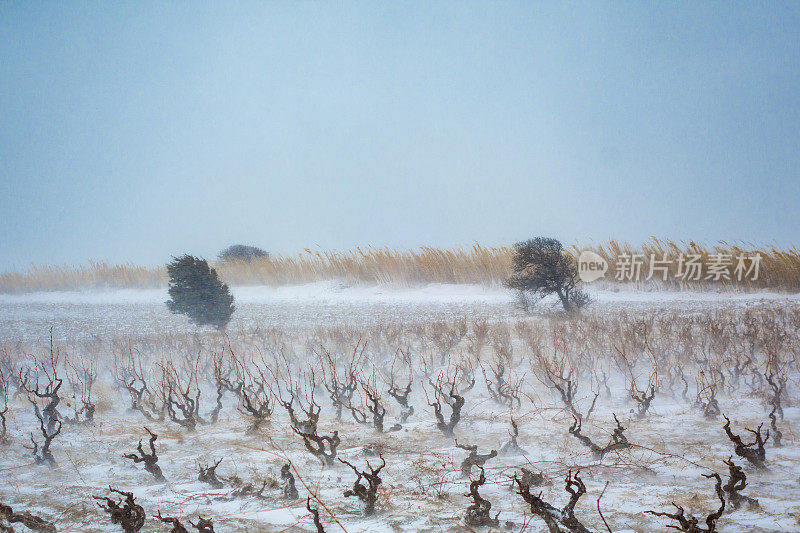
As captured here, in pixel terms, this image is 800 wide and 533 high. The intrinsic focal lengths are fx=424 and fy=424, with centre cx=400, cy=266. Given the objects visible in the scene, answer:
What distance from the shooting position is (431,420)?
4117 millimetres

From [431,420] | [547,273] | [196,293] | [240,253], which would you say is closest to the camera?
[431,420]

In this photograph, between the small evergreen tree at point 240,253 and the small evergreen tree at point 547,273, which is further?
the small evergreen tree at point 240,253

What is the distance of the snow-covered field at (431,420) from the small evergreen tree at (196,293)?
0.35 metres

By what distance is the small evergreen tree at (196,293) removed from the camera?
746 cm

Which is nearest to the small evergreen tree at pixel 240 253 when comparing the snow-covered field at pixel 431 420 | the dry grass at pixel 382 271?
the dry grass at pixel 382 271

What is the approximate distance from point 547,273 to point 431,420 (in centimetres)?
462

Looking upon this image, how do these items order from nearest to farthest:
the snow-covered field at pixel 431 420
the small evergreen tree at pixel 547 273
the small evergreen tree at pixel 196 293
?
the snow-covered field at pixel 431 420 → the small evergreen tree at pixel 196 293 → the small evergreen tree at pixel 547 273

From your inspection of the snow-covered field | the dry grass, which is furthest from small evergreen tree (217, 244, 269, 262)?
the snow-covered field

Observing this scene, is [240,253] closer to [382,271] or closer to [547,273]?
[382,271]

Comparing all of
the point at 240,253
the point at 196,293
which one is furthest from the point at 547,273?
the point at 240,253

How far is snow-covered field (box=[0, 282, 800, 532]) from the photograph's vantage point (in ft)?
7.87

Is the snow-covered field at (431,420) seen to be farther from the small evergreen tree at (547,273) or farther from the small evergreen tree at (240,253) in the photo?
the small evergreen tree at (240,253)

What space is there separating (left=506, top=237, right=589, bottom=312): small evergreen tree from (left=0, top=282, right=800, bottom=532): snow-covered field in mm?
420

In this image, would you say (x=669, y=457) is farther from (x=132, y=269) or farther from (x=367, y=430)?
(x=132, y=269)
